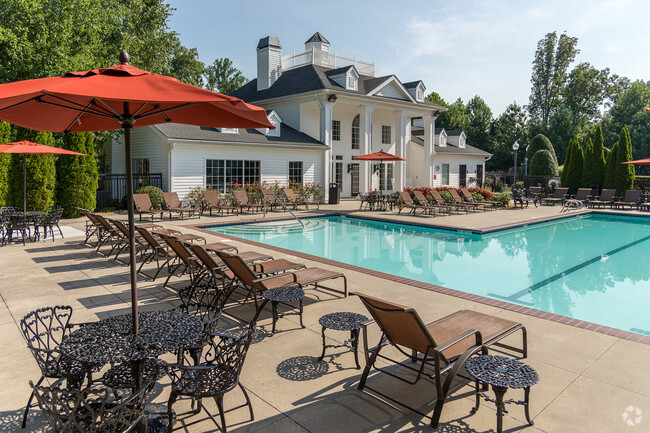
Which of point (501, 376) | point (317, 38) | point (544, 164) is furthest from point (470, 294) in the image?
point (544, 164)

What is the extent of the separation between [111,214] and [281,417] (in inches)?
597

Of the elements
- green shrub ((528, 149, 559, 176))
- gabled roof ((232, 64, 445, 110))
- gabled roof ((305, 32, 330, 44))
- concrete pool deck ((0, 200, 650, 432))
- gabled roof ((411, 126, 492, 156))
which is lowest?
concrete pool deck ((0, 200, 650, 432))

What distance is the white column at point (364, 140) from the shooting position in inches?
924

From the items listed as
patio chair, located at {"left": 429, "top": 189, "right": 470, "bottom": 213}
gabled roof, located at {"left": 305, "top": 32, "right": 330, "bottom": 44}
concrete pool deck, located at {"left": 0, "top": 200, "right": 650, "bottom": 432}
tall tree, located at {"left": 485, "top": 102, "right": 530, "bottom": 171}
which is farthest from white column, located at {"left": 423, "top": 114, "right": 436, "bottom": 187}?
concrete pool deck, located at {"left": 0, "top": 200, "right": 650, "bottom": 432}

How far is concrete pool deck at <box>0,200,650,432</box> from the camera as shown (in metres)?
3.10

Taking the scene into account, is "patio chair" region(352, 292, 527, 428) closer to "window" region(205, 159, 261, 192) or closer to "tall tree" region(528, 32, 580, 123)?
"window" region(205, 159, 261, 192)

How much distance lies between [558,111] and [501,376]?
154 ft

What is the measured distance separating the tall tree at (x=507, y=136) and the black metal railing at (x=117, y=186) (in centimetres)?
3746

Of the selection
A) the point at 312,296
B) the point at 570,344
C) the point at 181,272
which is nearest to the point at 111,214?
the point at 181,272

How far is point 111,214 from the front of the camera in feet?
53.1

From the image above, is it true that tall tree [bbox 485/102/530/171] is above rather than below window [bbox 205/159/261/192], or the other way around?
above

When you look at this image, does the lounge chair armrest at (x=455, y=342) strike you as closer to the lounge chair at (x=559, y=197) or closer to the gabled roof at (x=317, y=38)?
the lounge chair at (x=559, y=197)

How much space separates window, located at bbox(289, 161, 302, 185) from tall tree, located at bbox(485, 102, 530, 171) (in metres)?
30.8

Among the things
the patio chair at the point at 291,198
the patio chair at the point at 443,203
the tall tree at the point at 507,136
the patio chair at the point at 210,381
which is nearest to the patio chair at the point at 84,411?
the patio chair at the point at 210,381
